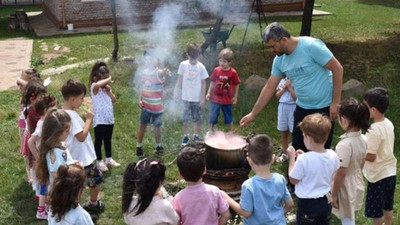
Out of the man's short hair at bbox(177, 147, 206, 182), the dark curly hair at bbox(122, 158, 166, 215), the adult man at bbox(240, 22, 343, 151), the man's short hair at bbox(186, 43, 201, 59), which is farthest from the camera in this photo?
the man's short hair at bbox(186, 43, 201, 59)

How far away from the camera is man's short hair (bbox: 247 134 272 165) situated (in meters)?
3.70

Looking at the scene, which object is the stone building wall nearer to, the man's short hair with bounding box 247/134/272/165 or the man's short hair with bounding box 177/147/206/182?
the man's short hair with bounding box 247/134/272/165

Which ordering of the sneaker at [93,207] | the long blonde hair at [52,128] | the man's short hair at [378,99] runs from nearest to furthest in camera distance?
the long blonde hair at [52,128], the man's short hair at [378,99], the sneaker at [93,207]

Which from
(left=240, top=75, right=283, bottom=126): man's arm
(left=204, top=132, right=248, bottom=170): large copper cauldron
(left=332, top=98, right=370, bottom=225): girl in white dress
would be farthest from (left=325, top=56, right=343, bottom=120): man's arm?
(left=204, top=132, right=248, bottom=170): large copper cauldron

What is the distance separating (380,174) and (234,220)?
1.51 metres

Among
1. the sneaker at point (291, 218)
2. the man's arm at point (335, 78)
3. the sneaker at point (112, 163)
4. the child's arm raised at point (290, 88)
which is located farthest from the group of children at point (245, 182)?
the child's arm raised at point (290, 88)

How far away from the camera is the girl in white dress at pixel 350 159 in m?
4.23

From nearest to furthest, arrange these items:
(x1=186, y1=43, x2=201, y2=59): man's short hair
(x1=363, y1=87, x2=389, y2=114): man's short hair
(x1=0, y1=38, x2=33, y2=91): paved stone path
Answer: (x1=363, y1=87, x2=389, y2=114): man's short hair → (x1=186, y1=43, x2=201, y2=59): man's short hair → (x1=0, y1=38, x2=33, y2=91): paved stone path

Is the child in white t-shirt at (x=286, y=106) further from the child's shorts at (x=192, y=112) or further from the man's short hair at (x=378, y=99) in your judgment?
the man's short hair at (x=378, y=99)

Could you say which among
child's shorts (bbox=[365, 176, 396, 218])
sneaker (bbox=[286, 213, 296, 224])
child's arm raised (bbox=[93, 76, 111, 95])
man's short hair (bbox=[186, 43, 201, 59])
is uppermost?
man's short hair (bbox=[186, 43, 201, 59])

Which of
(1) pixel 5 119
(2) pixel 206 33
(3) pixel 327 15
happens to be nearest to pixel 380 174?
(1) pixel 5 119

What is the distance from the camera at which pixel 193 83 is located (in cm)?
720

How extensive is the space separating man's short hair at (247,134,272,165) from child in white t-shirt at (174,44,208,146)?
3.54 metres

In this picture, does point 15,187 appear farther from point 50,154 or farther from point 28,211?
point 50,154
